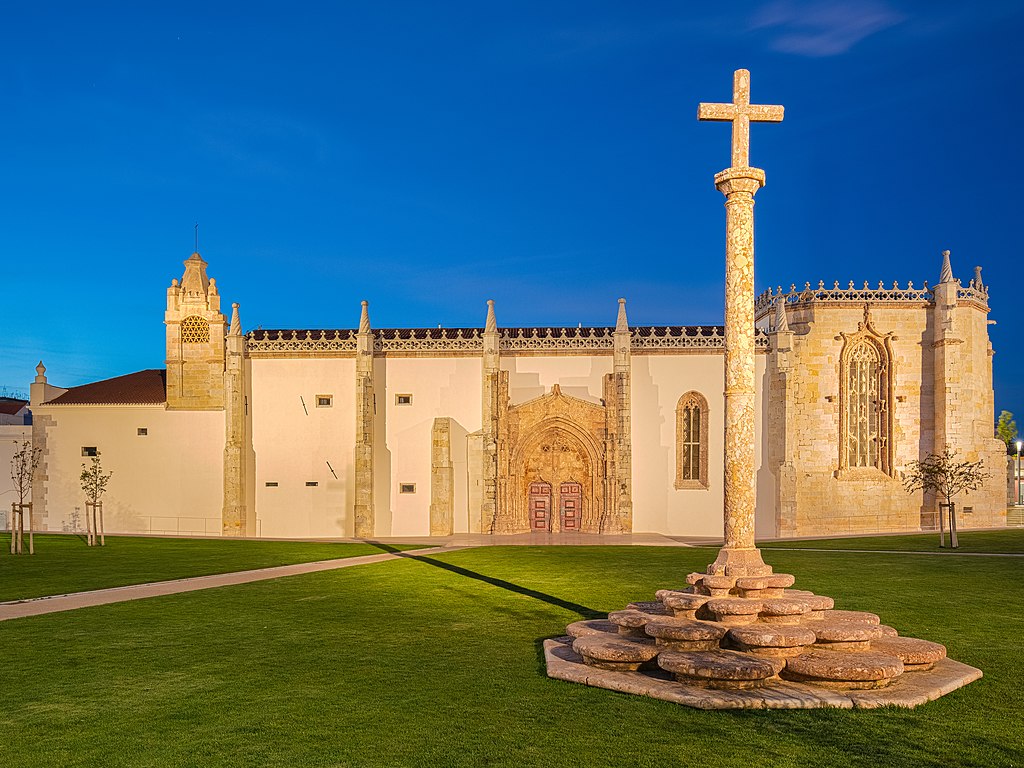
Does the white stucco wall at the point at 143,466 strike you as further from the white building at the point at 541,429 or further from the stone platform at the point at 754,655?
the stone platform at the point at 754,655

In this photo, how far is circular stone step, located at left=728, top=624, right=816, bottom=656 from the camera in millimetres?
10925

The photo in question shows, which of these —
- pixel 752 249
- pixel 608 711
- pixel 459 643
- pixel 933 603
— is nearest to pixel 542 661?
pixel 459 643

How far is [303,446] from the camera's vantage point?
39375 millimetres

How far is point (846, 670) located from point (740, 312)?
5474mm

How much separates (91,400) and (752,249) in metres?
35.7

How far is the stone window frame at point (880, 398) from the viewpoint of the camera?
3888 cm

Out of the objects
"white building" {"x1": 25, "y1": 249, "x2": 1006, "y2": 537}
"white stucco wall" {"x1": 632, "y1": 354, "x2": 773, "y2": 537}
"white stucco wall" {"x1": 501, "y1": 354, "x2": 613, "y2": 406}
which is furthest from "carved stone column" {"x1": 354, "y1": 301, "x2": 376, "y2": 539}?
"white stucco wall" {"x1": 632, "y1": 354, "x2": 773, "y2": 537}

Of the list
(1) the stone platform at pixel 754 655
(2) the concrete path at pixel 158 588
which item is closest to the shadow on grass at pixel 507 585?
(2) the concrete path at pixel 158 588

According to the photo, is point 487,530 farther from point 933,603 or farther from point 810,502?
point 933,603

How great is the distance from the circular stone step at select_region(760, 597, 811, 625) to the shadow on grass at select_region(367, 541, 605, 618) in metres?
4.90

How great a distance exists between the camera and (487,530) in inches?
1492

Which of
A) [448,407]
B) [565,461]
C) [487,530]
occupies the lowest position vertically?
[487,530]

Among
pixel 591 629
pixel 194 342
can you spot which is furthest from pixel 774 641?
pixel 194 342

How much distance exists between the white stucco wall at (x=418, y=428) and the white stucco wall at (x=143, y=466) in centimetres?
759
